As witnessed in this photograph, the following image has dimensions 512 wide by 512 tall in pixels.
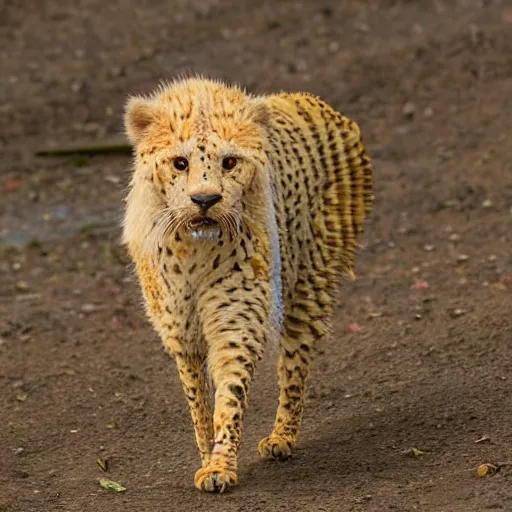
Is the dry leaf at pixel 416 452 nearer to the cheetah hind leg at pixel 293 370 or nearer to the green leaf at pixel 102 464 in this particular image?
the cheetah hind leg at pixel 293 370

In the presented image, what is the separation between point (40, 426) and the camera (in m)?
7.29

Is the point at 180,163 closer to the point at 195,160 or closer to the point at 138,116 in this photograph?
the point at 195,160

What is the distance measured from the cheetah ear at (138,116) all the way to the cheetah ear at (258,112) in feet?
1.40

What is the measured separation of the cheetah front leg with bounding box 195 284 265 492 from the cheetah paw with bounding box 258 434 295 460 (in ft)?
2.10

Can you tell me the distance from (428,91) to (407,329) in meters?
4.71

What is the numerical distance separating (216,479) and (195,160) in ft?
4.69

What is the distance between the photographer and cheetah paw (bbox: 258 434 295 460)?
6.50m

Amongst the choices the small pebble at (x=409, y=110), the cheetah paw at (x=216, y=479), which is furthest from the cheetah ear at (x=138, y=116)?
the small pebble at (x=409, y=110)

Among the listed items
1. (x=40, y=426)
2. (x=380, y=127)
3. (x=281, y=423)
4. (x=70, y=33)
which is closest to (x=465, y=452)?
(x=281, y=423)

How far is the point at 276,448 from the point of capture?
256 inches

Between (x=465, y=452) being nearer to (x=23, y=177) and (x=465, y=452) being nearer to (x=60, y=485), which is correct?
(x=60, y=485)

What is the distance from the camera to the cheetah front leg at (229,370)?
5.76m

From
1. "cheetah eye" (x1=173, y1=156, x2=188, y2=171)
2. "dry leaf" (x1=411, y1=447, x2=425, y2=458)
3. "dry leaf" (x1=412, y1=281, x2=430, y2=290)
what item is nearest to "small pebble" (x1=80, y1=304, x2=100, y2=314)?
"dry leaf" (x1=412, y1=281, x2=430, y2=290)

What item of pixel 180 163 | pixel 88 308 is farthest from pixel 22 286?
pixel 180 163
